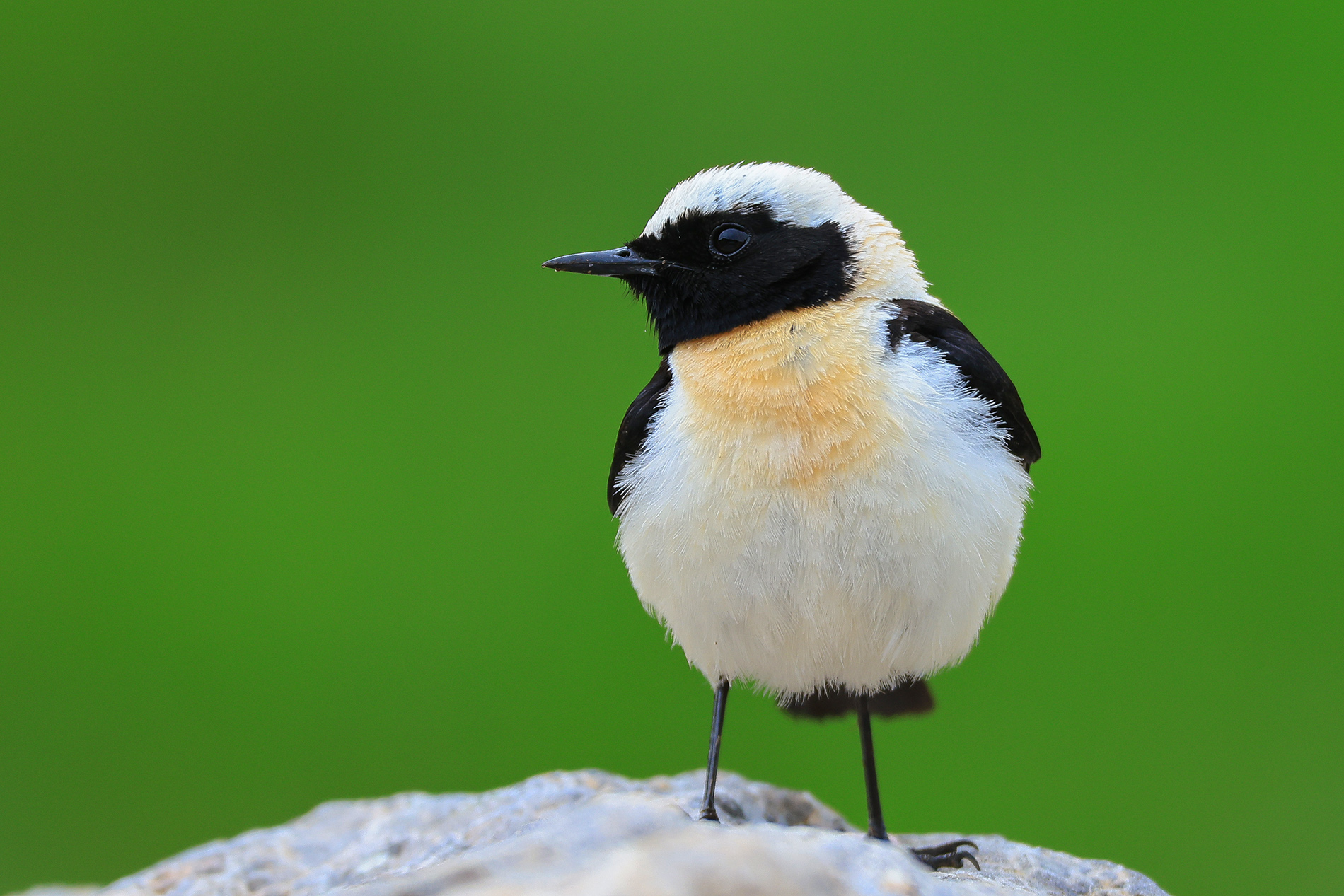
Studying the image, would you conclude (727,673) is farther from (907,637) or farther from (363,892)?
(363,892)

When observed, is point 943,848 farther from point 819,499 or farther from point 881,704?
point 819,499

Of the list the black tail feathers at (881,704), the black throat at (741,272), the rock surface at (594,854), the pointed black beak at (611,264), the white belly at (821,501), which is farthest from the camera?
the black tail feathers at (881,704)

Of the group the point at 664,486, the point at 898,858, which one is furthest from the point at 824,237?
the point at 898,858

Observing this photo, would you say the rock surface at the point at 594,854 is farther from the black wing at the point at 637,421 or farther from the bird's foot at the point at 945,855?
the black wing at the point at 637,421

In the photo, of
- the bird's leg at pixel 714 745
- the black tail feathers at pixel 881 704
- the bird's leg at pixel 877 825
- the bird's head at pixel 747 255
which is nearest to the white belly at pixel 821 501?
the bird's head at pixel 747 255

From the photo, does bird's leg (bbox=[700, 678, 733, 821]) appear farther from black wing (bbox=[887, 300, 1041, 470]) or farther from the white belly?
black wing (bbox=[887, 300, 1041, 470])

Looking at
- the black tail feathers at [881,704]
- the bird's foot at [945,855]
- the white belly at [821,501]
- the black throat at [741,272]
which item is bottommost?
the bird's foot at [945,855]

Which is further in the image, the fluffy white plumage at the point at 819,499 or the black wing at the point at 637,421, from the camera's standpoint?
the black wing at the point at 637,421
